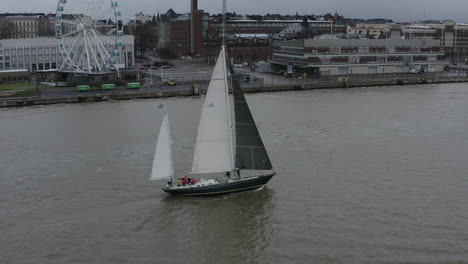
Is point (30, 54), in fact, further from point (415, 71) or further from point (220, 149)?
point (220, 149)

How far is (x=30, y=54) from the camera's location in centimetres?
4672

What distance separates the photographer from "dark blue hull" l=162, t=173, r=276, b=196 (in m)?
14.8

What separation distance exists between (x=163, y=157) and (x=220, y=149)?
4.55 ft

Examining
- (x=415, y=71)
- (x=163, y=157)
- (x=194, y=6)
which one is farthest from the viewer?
(x=194, y=6)

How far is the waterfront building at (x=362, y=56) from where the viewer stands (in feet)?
149

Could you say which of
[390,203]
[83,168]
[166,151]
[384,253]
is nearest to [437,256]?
[384,253]

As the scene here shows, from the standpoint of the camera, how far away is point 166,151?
1505cm

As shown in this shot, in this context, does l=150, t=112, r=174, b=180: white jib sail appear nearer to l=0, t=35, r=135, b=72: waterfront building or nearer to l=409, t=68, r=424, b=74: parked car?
l=0, t=35, r=135, b=72: waterfront building

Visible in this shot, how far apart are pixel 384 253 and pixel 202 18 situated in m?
62.6

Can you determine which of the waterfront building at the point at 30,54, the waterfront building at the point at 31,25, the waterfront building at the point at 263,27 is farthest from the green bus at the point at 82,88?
the waterfront building at the point at 31,25

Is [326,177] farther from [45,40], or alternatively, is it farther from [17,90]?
[45,40]

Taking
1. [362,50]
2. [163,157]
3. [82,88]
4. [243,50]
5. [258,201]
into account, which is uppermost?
[243,50]

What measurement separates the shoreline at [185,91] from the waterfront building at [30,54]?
1167cm

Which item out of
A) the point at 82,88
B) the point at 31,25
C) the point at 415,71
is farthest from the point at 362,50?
the point at 31,25
